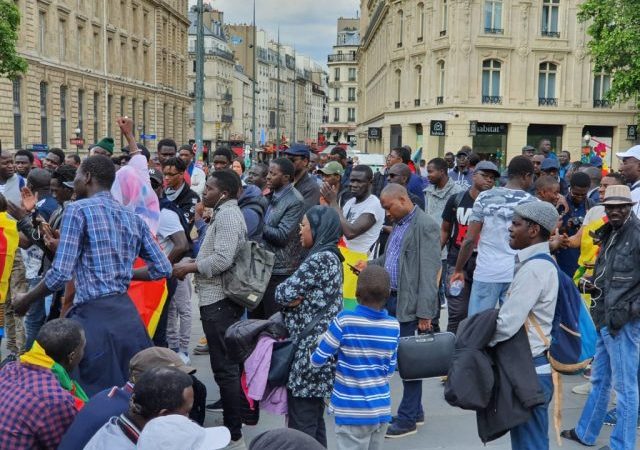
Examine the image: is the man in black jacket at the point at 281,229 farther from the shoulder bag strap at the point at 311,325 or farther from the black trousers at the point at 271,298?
the shoulder bag strap at the point at 311,325

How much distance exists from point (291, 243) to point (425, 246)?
4.25 ft

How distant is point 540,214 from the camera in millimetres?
4277

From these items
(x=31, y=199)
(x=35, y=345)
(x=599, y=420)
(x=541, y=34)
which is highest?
(x=541, y=34)

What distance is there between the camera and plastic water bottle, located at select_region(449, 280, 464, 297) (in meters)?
6.96

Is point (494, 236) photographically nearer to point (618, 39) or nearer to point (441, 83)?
point (618, 39)

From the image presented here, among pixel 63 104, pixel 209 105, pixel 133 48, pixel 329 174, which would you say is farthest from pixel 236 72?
pixel 329 174

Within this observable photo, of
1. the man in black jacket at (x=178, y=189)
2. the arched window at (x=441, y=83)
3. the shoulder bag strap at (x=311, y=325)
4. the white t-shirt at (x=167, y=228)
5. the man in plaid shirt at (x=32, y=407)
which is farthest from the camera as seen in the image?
the arched window at (x=441, y=83)

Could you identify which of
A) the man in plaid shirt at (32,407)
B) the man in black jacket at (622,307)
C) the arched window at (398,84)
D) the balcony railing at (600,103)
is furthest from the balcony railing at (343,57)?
the man in plaid shirt at (32,407)

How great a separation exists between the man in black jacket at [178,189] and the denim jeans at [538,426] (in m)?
4.01

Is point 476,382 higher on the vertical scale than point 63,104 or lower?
lower

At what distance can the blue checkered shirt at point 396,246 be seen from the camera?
5.95 metres

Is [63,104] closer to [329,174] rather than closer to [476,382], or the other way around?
[329,174]

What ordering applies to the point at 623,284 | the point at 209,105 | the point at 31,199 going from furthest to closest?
the point at 209,105, the point at 31,199, the point at 623,284

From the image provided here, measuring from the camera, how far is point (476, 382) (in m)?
4.12
